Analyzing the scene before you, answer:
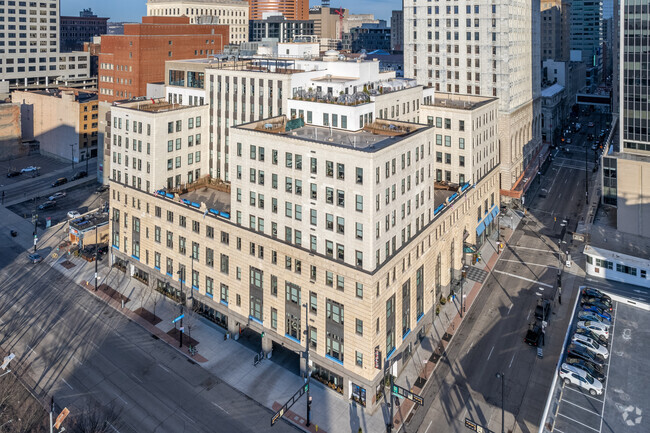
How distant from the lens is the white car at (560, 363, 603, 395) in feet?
151

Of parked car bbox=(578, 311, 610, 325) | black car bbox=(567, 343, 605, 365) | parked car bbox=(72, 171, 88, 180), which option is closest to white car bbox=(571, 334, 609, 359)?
black car bbox=(567, 343, 605, 365)

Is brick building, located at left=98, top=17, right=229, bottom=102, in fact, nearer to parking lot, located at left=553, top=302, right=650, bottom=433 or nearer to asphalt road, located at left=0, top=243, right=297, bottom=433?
asphalt road, located at left=0, top=243, right=297, bottom=433

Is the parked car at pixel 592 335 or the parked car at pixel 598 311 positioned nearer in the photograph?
the parked car at pixel 592 335

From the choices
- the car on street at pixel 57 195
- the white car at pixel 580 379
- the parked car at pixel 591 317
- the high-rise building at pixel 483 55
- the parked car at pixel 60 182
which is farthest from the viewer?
the parked car at pixel 60 182

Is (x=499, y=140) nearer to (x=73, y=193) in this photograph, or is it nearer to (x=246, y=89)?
(x=246, y=89)

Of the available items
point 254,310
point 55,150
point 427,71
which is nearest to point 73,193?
point 55,150

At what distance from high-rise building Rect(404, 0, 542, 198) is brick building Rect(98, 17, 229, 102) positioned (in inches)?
2492

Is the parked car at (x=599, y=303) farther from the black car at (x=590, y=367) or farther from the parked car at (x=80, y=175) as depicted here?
the parked car at (x=80, y=175)

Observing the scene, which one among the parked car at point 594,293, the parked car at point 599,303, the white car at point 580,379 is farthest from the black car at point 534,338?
the white car at point 580,379

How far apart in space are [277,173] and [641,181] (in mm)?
68902

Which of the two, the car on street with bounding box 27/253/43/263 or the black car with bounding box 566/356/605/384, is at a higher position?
the car on street with bounding box 27/253/43/263

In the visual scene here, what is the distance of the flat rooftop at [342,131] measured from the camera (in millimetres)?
59438

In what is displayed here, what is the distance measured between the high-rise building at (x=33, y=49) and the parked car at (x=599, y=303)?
203 metres

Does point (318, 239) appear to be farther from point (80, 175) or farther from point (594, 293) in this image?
point (80, 175)
